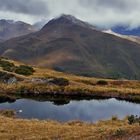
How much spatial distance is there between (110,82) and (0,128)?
93.1m

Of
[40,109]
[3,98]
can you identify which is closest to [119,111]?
[40,109]

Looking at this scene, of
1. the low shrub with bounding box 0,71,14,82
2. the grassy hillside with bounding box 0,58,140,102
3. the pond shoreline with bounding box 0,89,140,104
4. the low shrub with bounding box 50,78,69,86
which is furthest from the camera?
the low shrub with bounding box 0,71,14,82

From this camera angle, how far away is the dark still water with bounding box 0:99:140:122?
80625mm

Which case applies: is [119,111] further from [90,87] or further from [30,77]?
[30,77]

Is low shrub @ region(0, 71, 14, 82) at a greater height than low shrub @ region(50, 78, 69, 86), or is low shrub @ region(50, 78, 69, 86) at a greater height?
low shrub @ region(0, 71, 14, 82)

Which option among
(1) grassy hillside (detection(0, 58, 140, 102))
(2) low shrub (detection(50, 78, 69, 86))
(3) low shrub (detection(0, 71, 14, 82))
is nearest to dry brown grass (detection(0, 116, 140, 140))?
(1) grassy hillside (detection(0, 58, 140, 102))

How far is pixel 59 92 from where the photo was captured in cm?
11700

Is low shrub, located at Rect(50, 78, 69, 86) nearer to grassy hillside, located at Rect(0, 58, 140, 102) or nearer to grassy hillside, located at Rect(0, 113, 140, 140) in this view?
grassy hillside, located at Rect(0, 58, 140, 102)

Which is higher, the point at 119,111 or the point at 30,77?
the point at 30,77

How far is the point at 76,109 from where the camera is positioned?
9144cm

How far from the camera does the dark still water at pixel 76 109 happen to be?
265 feet

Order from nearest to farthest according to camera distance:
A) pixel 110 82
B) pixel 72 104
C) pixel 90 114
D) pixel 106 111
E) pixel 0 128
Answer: pixel 0 128 → pixel 90 114 → pixel 106 111 → pixel 72 104 → pixel 110 82

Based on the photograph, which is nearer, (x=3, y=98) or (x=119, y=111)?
(x=119, y=111)

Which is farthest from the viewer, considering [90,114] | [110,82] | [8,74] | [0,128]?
[110,82]
